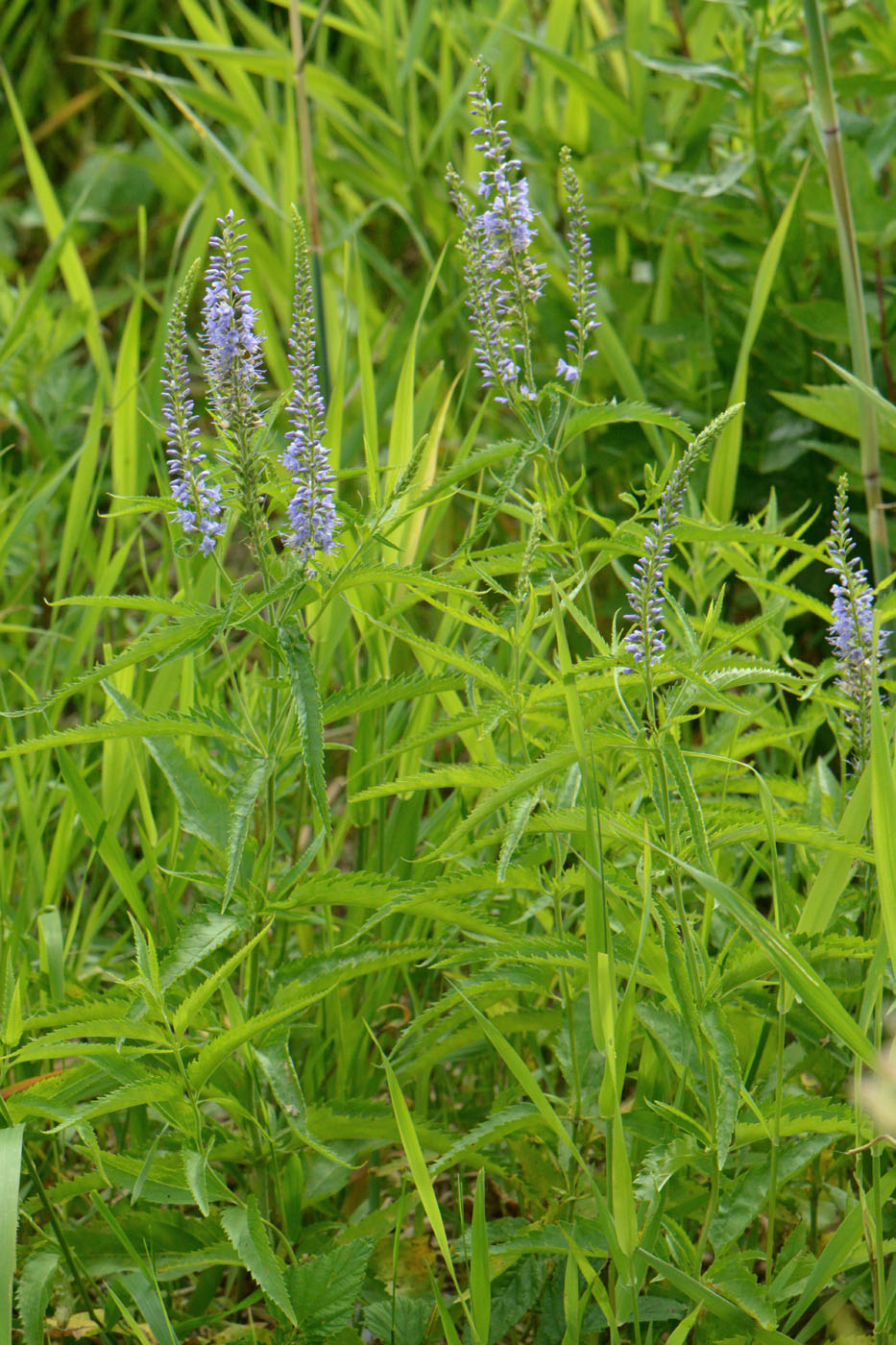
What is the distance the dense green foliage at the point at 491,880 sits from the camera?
1014 millimetres

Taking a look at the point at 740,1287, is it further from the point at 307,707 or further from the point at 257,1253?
the point at 307,707

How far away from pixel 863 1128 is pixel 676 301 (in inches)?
69.2

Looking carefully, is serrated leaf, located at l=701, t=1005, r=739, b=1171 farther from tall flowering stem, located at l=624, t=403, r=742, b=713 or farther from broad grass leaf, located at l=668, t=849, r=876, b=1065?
tall flowering stem, located at l=624, t=403, r=742, b=713

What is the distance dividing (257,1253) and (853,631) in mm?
685

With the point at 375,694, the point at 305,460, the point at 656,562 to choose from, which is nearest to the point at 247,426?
the point at 305,460

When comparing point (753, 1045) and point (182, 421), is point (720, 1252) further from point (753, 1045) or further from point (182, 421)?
point (182, 421)

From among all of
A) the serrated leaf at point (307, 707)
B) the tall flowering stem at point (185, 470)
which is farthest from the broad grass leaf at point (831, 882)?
the tall flowering stem at point (185, 470)

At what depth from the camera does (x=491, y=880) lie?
106 cm

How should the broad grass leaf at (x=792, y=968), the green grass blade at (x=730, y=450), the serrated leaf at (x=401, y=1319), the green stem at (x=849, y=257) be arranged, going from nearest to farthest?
the broad grass leaf at (x=792, y=968)
the serrated leaf at (x=401, y=1319)
the green stem at (x=849, y=257)
the green grass blade at (x=730, y=450)

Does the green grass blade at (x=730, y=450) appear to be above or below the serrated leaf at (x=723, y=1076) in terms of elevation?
above

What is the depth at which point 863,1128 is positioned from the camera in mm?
1081

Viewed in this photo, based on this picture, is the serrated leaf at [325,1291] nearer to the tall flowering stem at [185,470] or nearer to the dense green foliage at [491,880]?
the dense green foliage at [491,880]

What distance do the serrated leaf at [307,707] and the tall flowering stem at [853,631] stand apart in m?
0.45

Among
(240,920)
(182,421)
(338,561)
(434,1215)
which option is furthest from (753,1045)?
(182,421)
